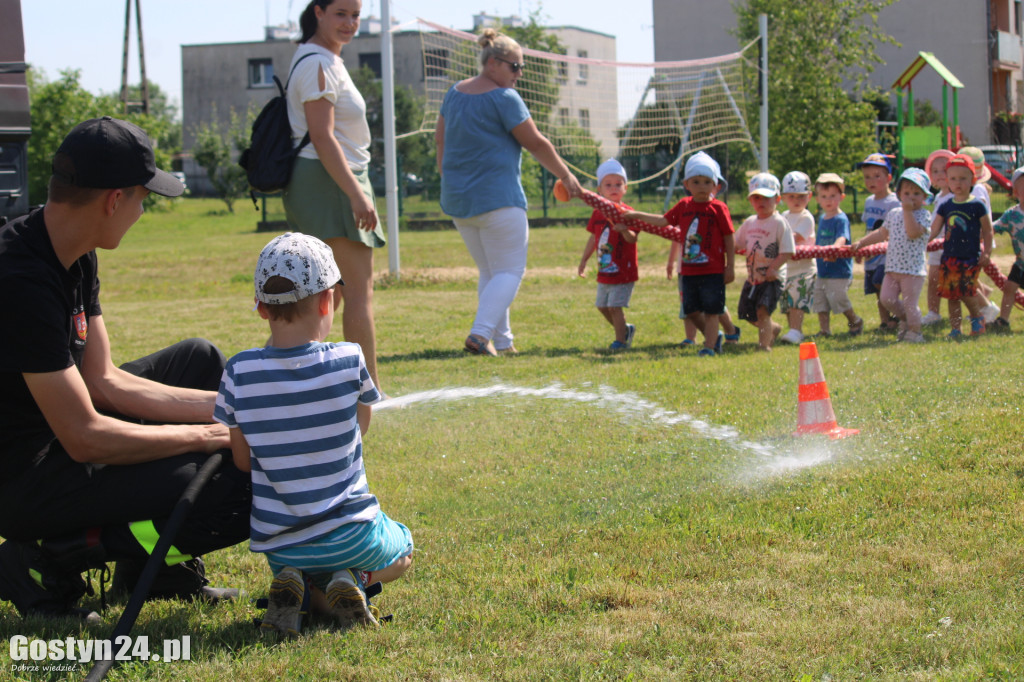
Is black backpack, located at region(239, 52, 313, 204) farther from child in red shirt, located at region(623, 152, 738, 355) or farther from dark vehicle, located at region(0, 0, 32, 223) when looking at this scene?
child in red shirt, located at region(623, 152, 738, 355)

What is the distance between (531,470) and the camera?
15.3 feet

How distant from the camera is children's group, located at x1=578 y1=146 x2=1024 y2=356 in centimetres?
836

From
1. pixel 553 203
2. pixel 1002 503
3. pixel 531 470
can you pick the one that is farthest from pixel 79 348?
pixel 553 203

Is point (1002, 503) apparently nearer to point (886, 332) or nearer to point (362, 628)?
point (362, 628)

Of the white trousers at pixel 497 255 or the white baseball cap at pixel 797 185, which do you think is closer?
the white trousers at pixel 497 255

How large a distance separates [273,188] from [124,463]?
2.86 m

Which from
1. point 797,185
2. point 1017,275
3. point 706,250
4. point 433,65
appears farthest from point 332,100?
point 433,65

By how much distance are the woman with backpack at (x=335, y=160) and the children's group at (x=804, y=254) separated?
10.4 ft

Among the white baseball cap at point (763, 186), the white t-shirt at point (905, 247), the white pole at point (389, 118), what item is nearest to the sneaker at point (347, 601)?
the white baseball cap at point (763, 186)

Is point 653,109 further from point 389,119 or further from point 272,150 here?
point 272,150

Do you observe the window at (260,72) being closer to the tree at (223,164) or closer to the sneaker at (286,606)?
the tree at (223,164)

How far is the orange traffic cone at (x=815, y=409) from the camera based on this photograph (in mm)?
5039

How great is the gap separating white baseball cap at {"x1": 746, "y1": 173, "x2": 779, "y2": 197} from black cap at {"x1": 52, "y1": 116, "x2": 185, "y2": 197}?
6.40m

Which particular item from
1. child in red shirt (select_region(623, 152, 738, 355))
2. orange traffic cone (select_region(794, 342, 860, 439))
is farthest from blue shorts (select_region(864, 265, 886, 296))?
orange traffic cone (select_region(794, 342, 860, 439))
